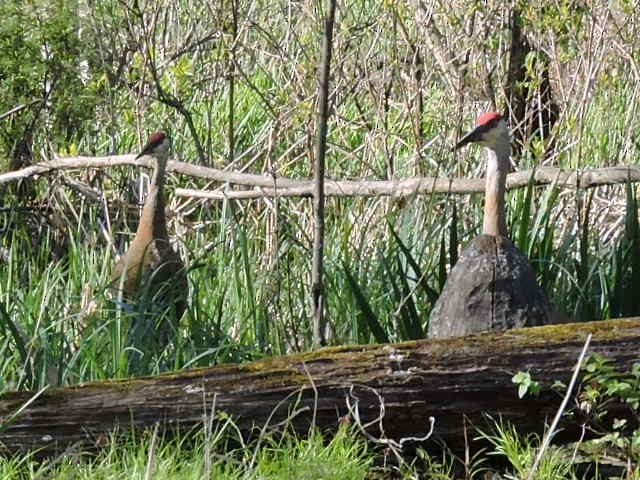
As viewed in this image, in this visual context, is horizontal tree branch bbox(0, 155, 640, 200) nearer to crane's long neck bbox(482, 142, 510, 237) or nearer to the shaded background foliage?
the shaded background foliage

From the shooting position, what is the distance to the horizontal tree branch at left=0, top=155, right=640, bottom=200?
6.50 meters

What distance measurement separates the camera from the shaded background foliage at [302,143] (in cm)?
569

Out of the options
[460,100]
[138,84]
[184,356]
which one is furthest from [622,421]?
[138,84]

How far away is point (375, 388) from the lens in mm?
4074

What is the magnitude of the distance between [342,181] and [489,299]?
2040 millimetres

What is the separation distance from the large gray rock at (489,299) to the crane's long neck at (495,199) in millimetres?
285

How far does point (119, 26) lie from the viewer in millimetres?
7852

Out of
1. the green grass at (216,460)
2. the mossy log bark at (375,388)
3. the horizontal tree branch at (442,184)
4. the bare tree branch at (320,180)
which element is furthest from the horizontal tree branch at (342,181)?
the green grass at (216,460)

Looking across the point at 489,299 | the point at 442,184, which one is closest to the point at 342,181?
the point at 442,184

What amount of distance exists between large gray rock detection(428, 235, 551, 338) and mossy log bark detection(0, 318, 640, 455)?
1019 mm

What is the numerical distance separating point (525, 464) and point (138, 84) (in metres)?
4.28

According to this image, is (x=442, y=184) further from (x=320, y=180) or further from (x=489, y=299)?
(x=320, y=180)

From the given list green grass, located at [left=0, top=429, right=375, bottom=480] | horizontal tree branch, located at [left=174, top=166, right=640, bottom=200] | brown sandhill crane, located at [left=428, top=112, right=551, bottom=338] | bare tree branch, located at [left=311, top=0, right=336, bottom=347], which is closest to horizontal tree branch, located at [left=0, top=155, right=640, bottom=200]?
horizontal tree branch, located at [left=174, top=166, right=640, bottom=200]

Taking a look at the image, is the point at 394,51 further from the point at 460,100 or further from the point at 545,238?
the point at 545,238
